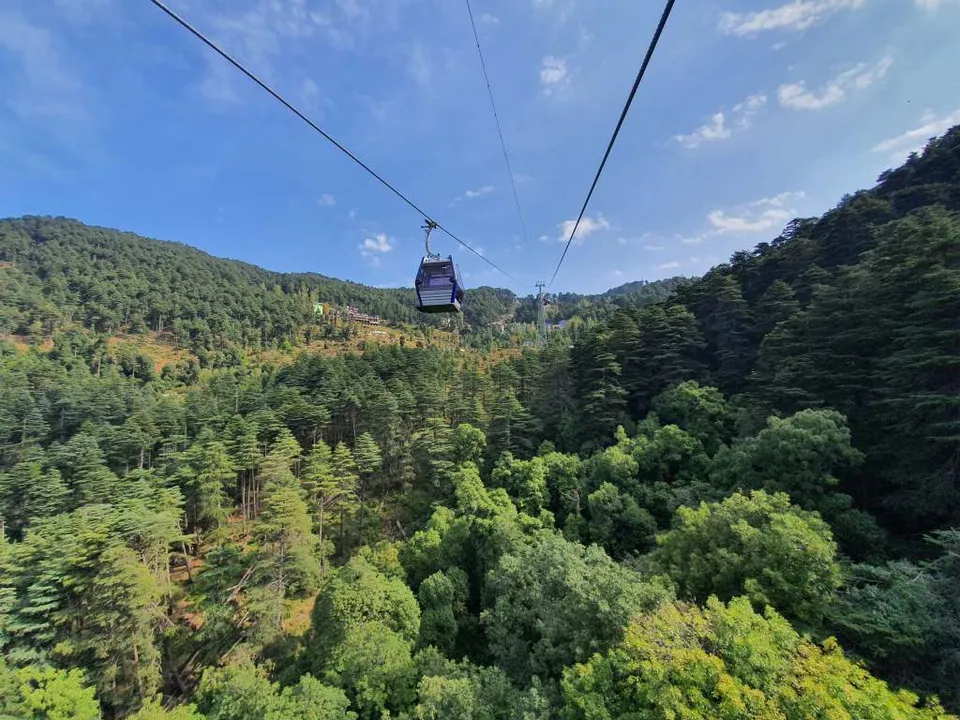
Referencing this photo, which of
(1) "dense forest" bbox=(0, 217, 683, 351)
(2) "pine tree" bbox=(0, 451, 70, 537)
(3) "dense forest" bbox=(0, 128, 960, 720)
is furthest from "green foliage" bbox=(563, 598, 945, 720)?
(1) "dense forest" bbox=(0, 217, 683, 351)

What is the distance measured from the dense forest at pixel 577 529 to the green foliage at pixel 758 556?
0.09 m

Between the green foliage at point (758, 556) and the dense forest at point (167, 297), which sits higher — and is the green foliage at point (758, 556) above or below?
below

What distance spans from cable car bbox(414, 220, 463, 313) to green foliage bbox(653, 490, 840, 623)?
426 inches

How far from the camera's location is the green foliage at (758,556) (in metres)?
9.84

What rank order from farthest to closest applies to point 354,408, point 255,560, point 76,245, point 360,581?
point 76,245, point 354,408, point 255,560, point 360,581

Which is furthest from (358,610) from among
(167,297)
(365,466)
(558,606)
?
(167,297)

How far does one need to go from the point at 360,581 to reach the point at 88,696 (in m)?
9.23

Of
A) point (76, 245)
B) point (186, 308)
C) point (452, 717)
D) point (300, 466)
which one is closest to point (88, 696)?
point (452, 717)

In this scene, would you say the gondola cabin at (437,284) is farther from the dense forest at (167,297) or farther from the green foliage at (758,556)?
the dense forest at (167,297)


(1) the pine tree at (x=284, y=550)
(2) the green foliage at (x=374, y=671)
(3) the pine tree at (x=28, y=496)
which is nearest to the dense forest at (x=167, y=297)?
(1) the pine tree at (x=284, y=550)

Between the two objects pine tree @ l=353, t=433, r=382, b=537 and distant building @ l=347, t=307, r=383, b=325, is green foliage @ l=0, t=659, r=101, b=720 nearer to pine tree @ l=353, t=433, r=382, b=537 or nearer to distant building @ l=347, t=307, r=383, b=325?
pine tree @ l=353, t=433, r=382, b=537

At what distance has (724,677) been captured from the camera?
22.3ft

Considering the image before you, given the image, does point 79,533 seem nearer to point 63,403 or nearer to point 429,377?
point 429,377

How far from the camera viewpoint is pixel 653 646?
835cm
